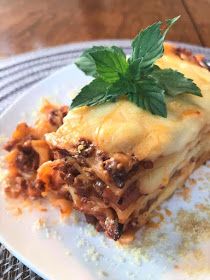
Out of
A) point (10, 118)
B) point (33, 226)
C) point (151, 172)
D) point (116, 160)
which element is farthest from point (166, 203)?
point (10, 118)

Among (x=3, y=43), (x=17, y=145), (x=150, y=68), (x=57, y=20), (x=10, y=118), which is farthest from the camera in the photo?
(x=57, y=20)

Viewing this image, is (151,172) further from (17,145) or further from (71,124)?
(17,145)

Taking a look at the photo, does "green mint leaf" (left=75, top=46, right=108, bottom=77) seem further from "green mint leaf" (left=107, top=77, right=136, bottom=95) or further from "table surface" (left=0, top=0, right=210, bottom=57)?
"table surface" (left=0, top=0, right=210, bottom=57)

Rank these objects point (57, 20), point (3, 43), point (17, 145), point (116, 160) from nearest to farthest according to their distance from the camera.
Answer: point (116, 160) → point (17, 145) → point (3, 43) → point (57, 20)

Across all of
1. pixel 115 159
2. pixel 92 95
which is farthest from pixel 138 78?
pixel 115 159

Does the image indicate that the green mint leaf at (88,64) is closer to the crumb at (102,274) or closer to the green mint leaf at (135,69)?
the green mint leaf at (135,69)

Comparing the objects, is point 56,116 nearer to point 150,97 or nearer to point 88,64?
point 88,64

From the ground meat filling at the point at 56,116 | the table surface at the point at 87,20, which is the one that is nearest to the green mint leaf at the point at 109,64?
the ground meat filling at the point at 56,116
